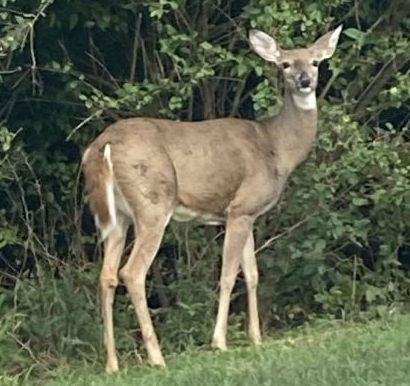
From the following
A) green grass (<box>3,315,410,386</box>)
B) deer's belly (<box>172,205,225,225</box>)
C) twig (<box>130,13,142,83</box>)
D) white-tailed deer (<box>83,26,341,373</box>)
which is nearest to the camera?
green grass (<box>3,315,410,386</box>)

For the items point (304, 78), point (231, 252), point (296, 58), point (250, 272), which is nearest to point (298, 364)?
point (231, 252)

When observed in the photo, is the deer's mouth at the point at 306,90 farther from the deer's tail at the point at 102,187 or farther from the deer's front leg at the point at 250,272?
the deer's tail at the point at 102,187

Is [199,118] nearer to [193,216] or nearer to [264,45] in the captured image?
[264,45]

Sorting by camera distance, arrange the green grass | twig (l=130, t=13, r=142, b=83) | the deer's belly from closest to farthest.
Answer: the green grass
the deer's belly
twig (l=130, t=13, r=142, b=83)

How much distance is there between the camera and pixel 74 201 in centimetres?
1137

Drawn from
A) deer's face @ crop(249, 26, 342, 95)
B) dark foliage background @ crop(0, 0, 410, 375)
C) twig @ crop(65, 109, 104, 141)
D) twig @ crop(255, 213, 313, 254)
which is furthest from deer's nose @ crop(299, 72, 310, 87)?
twig @ crop(65, 109, 104, 141)

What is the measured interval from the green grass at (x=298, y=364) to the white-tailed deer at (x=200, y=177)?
0.42 metres

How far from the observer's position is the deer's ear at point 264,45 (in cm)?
1002

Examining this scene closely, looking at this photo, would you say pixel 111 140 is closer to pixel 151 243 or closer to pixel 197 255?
pixel 151 243

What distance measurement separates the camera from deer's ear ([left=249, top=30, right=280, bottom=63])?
32.9ft

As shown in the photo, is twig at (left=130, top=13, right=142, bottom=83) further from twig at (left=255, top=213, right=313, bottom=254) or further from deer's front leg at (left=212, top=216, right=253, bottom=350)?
deer's front leg at (left=212, top=216, right=253, bottom=350)

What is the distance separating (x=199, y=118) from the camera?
1165 centimetres

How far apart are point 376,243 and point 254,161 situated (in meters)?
1.94

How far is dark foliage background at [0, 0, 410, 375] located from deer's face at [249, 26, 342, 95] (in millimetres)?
168
